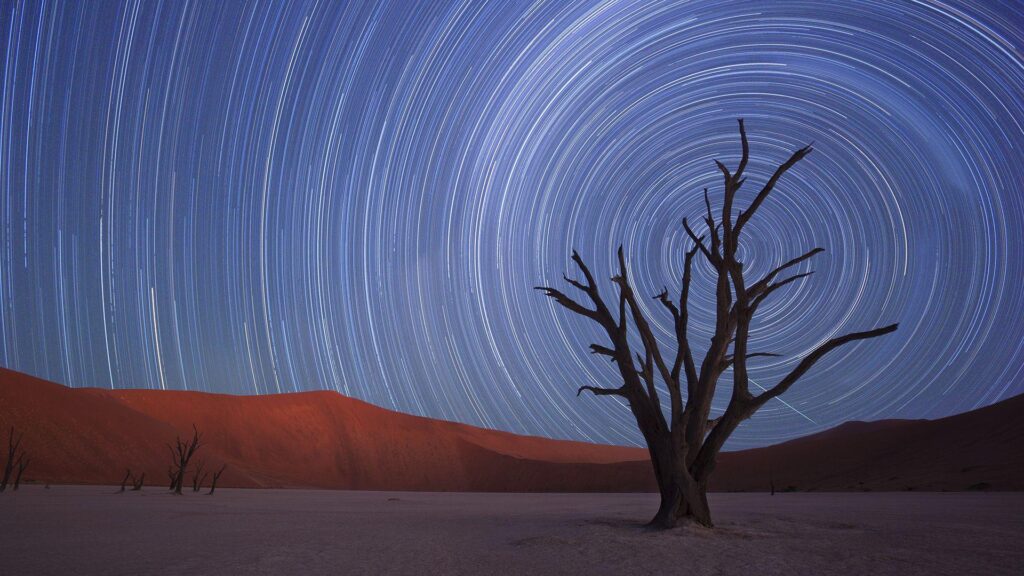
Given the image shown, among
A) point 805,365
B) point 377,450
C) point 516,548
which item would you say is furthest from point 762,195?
point 377,450

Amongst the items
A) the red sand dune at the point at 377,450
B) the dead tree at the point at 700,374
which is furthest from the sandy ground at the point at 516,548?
the red sand dune at the point at 377,450

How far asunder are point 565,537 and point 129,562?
258 inches

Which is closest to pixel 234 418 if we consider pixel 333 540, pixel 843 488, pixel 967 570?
pixel 843 488

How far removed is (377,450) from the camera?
4154 inches

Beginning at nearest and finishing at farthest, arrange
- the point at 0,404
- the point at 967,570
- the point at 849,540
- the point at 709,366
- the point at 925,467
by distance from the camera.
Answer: the point at 967,570 → the point at 849,540 → the point at 709,366 → the point at 925,467 → the point at 0,404

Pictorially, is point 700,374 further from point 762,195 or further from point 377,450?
point 377,450

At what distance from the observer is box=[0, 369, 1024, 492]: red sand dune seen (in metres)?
52.5

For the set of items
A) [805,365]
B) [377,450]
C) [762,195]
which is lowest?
[805,365]

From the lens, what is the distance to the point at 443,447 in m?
110

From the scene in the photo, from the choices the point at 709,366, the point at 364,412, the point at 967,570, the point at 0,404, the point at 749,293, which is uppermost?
the point at 364,412

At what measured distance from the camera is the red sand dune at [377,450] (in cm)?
5247

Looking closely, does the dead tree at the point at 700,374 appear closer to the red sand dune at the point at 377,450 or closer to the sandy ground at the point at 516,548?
the sandy ground at the point at 516,548

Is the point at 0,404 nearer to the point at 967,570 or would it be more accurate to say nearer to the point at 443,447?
the point at 443,447

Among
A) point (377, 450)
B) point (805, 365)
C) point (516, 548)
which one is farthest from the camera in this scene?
point (377, 450)
